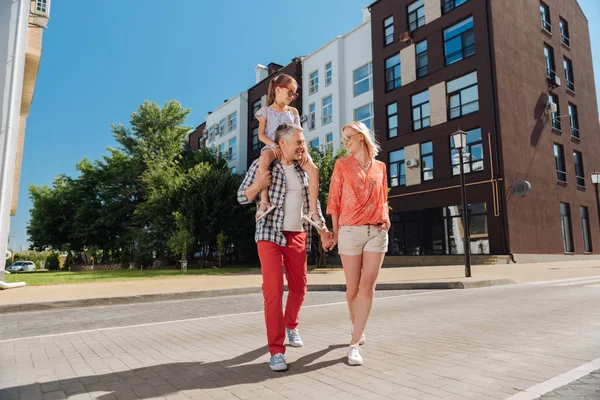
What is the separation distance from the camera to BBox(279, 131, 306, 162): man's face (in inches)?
146

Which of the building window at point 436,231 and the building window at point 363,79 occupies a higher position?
the building window at point 363,79

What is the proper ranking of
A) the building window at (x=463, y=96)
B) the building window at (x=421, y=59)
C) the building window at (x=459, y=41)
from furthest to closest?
the building window at (x=421, y=59), the building window at (x=459, y=41), the building window at (x=463, y=96)

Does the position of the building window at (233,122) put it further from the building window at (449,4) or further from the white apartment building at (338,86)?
the building window at (449,4)

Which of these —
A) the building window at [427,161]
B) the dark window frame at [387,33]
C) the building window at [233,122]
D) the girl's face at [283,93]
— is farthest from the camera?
the building window at [233,122]

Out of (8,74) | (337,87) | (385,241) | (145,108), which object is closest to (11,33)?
(8,74)

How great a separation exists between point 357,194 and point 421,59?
2628cm

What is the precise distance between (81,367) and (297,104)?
112ft

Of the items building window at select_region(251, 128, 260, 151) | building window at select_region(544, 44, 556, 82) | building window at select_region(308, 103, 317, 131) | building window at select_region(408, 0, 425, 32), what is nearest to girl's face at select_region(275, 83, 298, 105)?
building window at select_region(408, 0, 425, 32)

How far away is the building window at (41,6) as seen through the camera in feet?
52.6

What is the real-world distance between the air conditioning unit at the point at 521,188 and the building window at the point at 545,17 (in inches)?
515

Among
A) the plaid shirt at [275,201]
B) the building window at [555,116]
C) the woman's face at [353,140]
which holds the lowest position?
the plaid shirt at [275,201]

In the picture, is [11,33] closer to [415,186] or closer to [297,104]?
[415,186]

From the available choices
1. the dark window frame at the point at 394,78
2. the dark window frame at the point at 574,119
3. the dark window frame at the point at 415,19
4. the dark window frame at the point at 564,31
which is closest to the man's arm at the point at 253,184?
the dark window frame at the point at 394,78

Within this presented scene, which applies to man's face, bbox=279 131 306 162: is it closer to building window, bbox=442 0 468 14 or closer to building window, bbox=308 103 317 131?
building window, bbox=442 0 468 14
